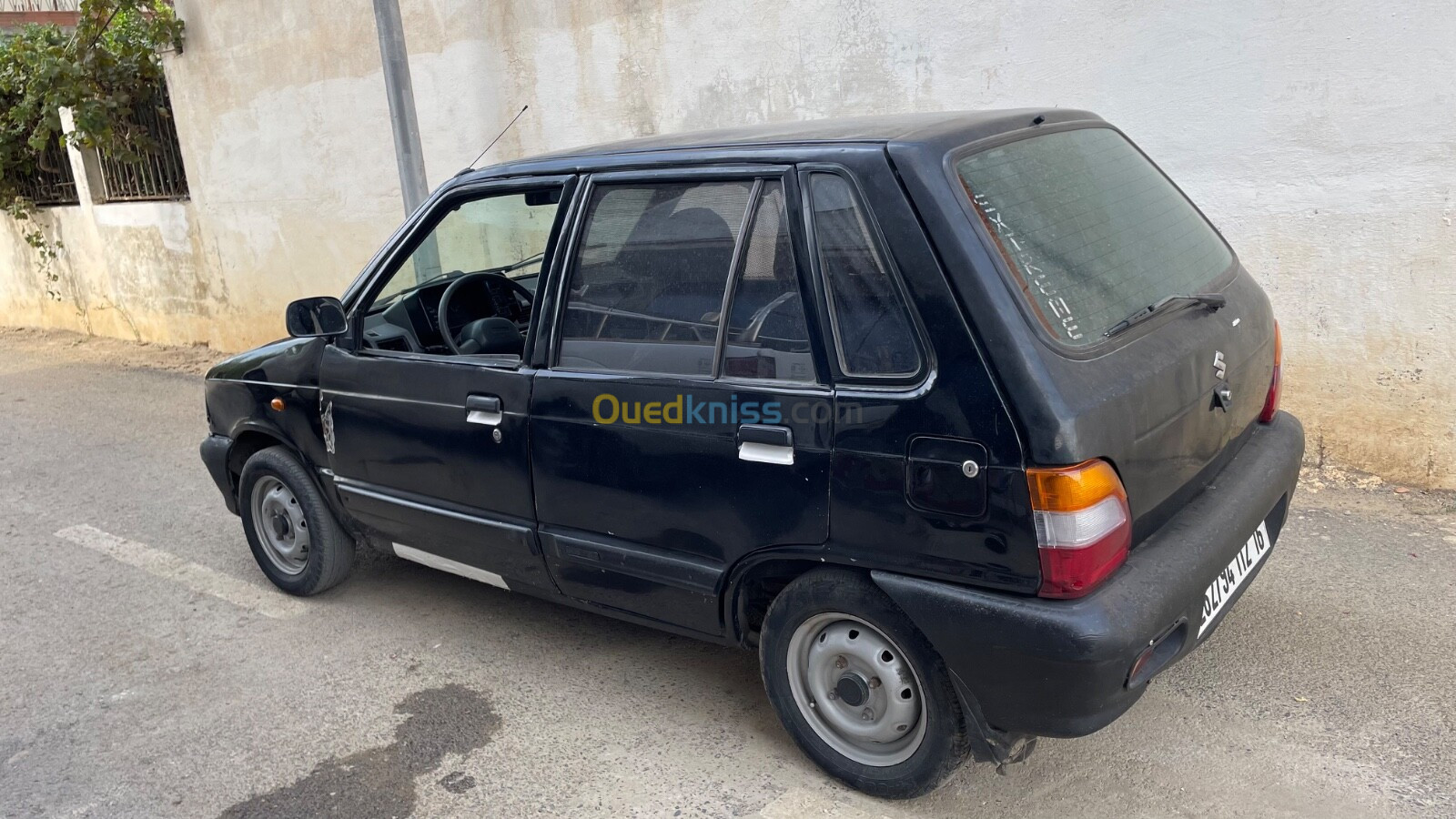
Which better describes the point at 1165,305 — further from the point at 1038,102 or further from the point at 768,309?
the point at 1038,102

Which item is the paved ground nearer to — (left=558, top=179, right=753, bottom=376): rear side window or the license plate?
the license plate

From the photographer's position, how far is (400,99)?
6727 mm

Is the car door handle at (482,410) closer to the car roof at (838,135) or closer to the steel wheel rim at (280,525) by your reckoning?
the car roof at (838,135)

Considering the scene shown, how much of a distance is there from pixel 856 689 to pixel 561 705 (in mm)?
1175

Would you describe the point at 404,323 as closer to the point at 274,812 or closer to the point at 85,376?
the point at 274,812

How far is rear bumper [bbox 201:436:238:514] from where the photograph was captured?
4.69 m

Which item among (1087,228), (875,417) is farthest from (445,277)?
(1087,228)

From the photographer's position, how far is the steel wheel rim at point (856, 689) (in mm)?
2838

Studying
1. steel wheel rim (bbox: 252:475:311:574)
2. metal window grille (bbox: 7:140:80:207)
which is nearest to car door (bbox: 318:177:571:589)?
steel wheel rim (bbox: 252:475:311:574)

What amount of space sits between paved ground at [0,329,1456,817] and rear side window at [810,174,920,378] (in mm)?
1249

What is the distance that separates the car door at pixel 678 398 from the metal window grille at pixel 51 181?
10567 mm

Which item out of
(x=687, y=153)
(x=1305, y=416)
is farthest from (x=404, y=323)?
(x=1305, y=416)

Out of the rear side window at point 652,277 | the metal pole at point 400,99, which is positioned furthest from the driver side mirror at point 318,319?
the metal pole at point 400,99

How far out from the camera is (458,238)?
3.93 m
